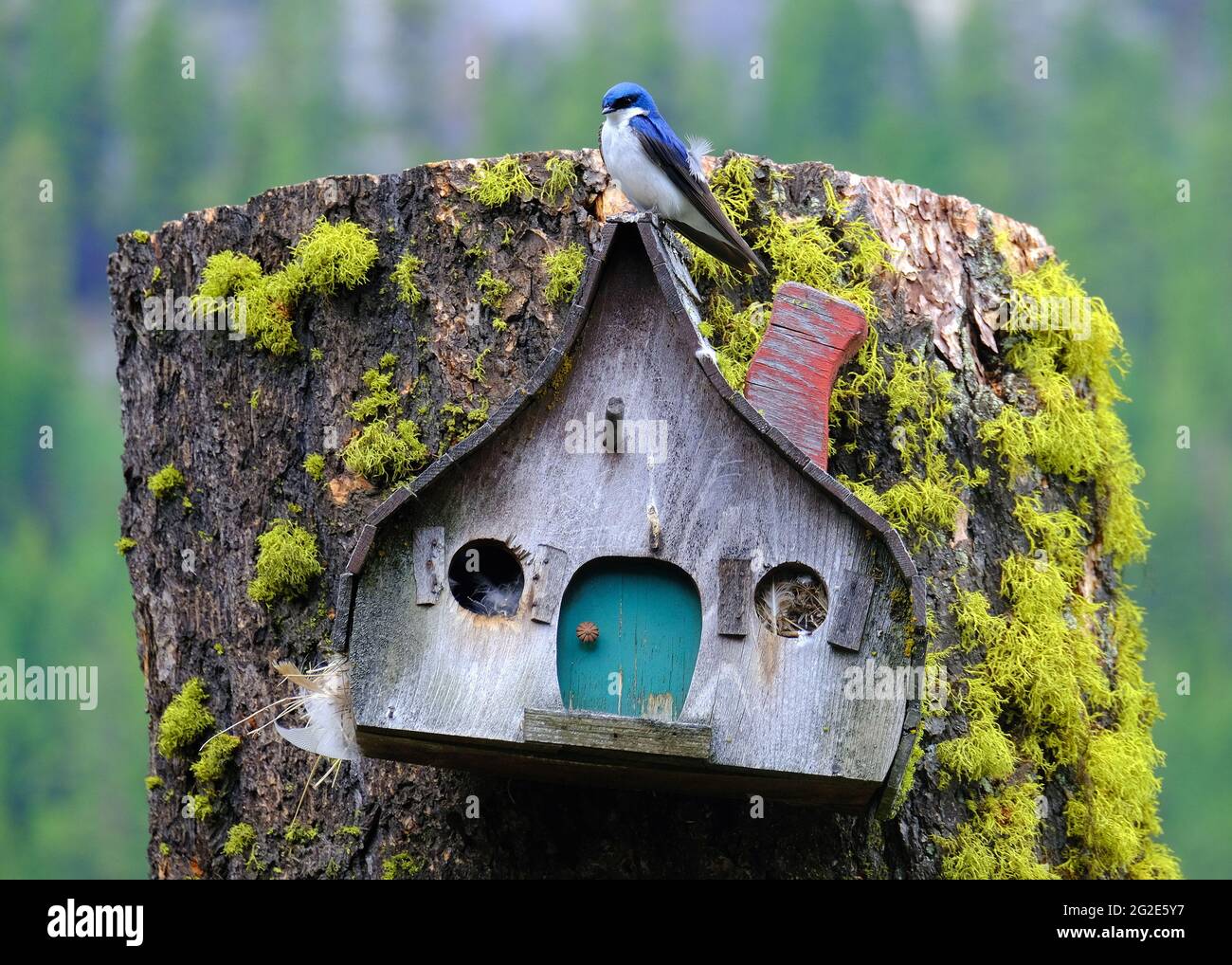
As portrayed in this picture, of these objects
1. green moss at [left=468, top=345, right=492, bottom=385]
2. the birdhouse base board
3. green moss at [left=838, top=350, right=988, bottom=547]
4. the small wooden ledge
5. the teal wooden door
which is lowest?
the birdhouse base board

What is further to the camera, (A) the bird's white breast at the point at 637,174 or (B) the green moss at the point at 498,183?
(B) the green moss at the point at 498,183

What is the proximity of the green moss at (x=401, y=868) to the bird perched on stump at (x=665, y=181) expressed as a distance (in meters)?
2.08

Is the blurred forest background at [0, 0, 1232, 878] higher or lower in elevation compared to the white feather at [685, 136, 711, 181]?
higher

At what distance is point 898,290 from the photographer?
4797mm

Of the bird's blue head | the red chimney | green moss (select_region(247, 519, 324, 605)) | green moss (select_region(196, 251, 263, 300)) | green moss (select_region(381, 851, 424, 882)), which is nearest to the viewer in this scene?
the red chimney

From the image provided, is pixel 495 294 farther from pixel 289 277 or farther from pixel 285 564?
pixel 285 564

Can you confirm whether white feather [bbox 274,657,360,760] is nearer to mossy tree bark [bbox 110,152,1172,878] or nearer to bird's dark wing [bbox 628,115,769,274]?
mossy tree bark [bbox 110,152,1172,878]

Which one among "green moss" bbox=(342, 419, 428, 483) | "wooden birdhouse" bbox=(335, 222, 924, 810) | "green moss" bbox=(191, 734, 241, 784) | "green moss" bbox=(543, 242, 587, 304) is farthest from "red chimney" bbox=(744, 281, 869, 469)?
"green moss" bbox=(191, 734, 241, 784)

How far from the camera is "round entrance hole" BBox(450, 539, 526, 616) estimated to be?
4.05 meters

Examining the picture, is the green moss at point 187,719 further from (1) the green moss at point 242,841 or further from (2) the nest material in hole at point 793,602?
(2) the nest material in hole at point 793,602

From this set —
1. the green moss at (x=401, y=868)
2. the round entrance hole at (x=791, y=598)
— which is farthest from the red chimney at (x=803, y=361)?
the green moss at (x=401, y=868)

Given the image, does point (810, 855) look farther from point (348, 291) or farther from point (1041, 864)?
point (348, 291)

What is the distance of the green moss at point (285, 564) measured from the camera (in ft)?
15.2

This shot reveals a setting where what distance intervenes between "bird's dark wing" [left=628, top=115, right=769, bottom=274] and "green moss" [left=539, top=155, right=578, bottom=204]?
393mm
